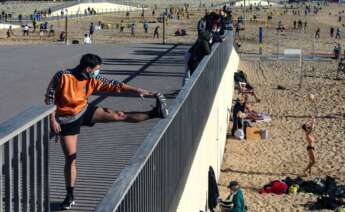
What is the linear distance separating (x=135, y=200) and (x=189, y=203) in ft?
11.7

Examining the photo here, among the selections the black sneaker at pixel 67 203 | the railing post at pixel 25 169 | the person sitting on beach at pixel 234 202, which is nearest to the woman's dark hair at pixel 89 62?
the black sneaker at pixel 67 203

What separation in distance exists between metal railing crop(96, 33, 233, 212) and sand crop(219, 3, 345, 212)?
5050 millimetres

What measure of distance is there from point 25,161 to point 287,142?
56.5ft

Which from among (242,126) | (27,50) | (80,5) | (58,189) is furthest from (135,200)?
(80,5)

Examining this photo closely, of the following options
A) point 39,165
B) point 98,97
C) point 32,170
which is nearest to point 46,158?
point 39,165

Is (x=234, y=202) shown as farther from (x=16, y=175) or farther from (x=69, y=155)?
(x=16, y=175)

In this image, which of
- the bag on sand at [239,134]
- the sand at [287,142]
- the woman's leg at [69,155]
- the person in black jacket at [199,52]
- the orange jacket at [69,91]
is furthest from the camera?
the bag on sand at [239,134]

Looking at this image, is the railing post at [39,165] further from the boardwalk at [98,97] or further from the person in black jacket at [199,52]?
the person in black jacket at [199,52]

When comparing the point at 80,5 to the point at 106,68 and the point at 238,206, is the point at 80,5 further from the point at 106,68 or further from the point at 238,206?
the point at 238,206

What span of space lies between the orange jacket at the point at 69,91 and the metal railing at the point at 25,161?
1.40 meters

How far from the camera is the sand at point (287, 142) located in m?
15.3

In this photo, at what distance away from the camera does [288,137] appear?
2117cm

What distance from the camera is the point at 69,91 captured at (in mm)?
5590

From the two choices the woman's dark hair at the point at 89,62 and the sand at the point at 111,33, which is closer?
the woman's dark hair at the point at 89,62
